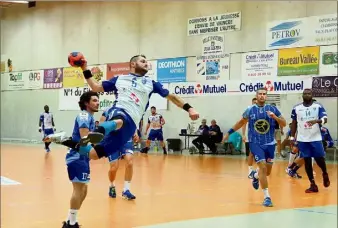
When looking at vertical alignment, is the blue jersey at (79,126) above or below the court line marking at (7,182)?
above

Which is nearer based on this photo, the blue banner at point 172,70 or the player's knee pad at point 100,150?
the player's knee pad at point 100,150

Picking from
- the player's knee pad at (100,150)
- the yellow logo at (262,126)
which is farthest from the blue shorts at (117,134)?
the yellow logo at (262,126)

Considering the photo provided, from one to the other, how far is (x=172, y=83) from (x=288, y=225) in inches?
781

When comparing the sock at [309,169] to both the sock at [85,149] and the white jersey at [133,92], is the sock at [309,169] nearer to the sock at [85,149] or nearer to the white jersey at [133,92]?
the white jersey at [133,92]

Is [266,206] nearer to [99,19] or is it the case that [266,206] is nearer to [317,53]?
[317,53]

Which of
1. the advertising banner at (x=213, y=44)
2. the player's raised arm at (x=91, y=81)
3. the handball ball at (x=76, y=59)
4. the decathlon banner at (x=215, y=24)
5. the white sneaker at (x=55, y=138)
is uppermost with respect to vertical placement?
the decathlon banner at (x=215, y=24)

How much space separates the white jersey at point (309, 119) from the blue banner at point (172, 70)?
1484cm

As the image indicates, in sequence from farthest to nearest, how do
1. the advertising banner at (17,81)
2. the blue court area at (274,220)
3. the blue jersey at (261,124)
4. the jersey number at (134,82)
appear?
the advertising banner at (17,81) → the blue jersey at (261,124) → the blue court area at (274,220) → the jersey number at (134,82)

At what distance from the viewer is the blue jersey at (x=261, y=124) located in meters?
9.66

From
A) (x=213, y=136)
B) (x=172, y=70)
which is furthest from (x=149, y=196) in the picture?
(x=172, y=70)

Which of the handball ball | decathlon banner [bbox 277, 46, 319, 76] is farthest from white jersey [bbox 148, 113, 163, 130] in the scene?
the handball ball

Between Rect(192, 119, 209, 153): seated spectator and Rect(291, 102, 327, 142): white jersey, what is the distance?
1230 centimetres

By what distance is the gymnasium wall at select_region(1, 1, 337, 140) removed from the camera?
78.7 ft

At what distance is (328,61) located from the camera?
21688 mm
